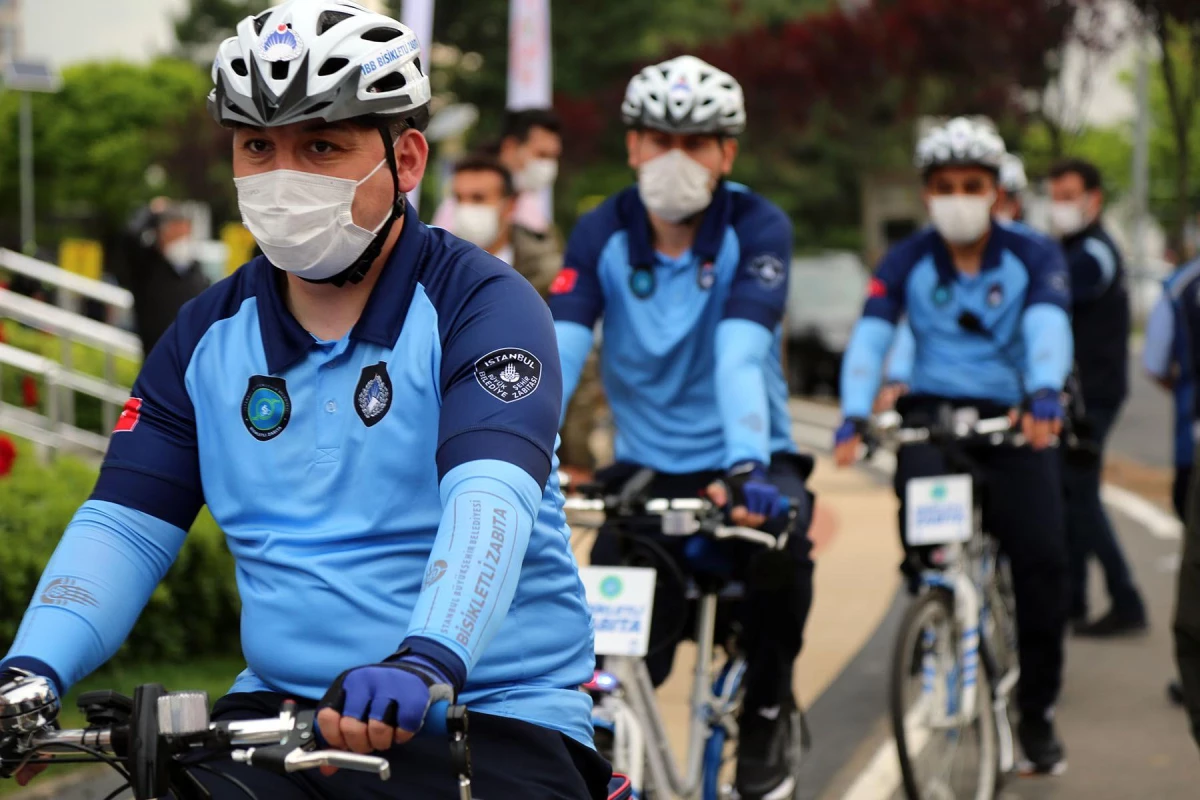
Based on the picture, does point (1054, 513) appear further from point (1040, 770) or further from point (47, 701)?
point (47, 701)

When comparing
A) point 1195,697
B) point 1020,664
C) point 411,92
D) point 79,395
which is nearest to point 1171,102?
point 79,395

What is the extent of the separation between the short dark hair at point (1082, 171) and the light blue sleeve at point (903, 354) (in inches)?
128

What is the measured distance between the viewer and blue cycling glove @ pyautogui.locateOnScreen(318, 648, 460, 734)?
7.34ft

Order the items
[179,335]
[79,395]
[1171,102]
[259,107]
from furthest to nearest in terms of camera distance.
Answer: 1. [1171,102]
2. [79,395]
3. [179,335]
4. [259,107]

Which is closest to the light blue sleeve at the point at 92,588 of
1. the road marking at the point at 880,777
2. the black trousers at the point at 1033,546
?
the road marking at the point at 880,777

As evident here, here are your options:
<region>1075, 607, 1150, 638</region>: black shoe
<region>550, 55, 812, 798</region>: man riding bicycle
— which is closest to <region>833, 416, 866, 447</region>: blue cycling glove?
<region>550, 55, 812, 798</region>: man riding bicycle

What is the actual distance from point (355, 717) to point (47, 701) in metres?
0.56

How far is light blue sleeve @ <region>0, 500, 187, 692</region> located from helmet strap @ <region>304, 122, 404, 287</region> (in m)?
0.49

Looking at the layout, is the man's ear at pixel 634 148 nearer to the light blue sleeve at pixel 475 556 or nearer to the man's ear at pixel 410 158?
the man's ear at pixel 410 158

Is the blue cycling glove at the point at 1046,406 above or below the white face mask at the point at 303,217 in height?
below

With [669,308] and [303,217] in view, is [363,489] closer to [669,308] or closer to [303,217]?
[303,217]

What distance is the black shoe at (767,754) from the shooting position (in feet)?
16.3

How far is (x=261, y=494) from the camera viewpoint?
281cm

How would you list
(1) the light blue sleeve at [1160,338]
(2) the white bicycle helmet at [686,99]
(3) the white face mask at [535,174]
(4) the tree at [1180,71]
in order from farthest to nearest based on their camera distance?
(4) the tree at [1180,71] → (3) the white face mask at [535,174] → (1) the light blue sleeve at [1160,338] → (2) the white bicycle helmet at [686,99]
